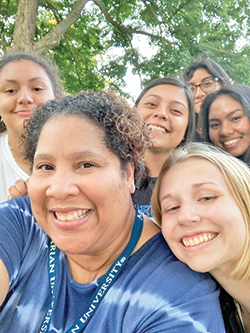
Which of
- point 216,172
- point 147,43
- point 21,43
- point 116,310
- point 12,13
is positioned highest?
point 12,13

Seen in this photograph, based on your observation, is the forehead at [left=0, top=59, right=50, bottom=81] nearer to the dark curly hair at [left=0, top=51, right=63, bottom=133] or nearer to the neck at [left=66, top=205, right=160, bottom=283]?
the dark curly hair at [left=0, top=51, right=63, bottom=133]

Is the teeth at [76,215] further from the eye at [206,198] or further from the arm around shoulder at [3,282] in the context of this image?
the eye at [206,198]

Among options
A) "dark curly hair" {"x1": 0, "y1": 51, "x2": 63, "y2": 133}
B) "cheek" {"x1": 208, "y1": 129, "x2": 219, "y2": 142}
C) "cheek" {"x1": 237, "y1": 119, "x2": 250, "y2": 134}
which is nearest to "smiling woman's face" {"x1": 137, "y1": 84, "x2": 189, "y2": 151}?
"cheek" {"x1": 208, "y1": 129, "x2": 219, "y2": 142}

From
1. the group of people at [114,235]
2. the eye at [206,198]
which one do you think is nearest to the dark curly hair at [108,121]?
the group of people at [114,235]

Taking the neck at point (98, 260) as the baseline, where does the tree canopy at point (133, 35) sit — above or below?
above

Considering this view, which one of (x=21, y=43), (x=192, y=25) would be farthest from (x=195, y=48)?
(x=21, y=43)

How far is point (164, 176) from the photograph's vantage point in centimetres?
187

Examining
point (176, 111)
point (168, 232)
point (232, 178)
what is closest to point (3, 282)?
point (168, 232)

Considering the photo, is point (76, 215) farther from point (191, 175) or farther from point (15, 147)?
point (15, 147)

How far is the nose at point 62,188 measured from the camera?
143cm

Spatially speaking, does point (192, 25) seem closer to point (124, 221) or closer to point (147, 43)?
point (147, 43)

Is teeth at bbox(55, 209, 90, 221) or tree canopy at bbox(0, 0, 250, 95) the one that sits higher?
tree canopy at bbox(0, 0, 250, 95)

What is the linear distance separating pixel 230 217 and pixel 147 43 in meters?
7.29

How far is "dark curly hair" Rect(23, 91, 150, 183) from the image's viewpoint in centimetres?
155
